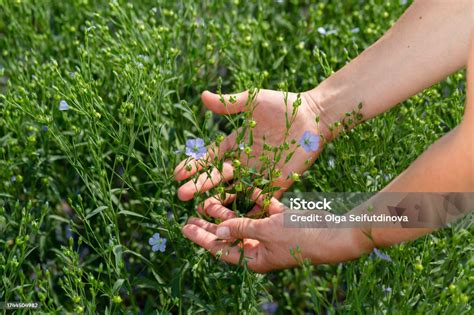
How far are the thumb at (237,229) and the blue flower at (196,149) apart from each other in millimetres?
215

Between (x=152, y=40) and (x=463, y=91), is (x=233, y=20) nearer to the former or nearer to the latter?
(x=152, y=40)

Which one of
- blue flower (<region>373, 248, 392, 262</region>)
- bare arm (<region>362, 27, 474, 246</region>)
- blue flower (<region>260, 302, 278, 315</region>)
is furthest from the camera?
blue flower (<region>260, 302, 278, 315</region>)

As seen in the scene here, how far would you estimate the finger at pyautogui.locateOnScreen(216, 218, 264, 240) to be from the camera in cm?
204

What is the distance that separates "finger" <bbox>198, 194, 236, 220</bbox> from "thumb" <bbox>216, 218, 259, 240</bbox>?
0.08 metres

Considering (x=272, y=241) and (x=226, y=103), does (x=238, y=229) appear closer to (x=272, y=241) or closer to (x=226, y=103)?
(x=272, y=241)

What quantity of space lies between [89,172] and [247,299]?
2.15ft

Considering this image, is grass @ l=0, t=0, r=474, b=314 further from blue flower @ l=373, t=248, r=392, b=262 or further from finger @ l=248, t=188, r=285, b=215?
finger @ l=248, t=188, r=285, b=215

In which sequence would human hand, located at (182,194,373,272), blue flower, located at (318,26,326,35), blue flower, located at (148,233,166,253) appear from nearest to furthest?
human hand, located at (182,194,373,272) → blue flower, located at (148,233,166,253) → blue flower, located at (318,26,326,35)

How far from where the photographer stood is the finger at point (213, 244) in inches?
81.4

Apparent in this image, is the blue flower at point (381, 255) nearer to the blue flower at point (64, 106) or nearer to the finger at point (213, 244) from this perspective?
the finger at point (213, 244)

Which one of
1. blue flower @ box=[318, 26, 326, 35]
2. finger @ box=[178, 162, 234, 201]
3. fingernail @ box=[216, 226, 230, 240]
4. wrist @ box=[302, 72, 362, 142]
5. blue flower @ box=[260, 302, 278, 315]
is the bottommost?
blue flower @ box=[260, 302, 278, 315]

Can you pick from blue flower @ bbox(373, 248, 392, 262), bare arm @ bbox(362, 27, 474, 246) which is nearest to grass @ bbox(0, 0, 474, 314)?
blue flower @ bbox(373, 248, 392, 262)

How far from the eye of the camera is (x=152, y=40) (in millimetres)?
2615

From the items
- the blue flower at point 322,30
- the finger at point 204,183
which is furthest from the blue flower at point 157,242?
the blue flower at point 322,30
